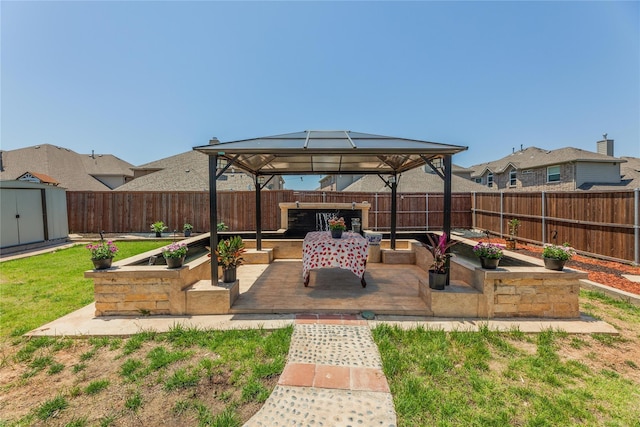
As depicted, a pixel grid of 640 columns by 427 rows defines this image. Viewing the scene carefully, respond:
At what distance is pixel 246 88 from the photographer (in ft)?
39.7

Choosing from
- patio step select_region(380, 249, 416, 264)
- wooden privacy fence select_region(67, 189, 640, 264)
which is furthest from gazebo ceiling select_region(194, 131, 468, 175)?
wooden privacy fence select_region(67, 189, 640, 264)

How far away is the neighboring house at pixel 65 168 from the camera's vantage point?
18531mm

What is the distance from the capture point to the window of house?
18.0m

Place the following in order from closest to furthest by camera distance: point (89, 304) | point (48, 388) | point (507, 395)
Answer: point (507, 395)
point (48, 388)
point (89, 304)

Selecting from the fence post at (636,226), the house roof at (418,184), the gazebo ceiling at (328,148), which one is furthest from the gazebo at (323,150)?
the house roof at (418,184)

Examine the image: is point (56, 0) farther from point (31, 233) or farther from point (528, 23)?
point (528, 23)

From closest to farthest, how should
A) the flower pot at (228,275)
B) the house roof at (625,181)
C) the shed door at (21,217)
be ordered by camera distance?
1. the flower pot at (228,275)
2. the shed door at (21,217)
3. the house roof at (625,181)

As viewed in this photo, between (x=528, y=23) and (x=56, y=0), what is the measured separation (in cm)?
1303

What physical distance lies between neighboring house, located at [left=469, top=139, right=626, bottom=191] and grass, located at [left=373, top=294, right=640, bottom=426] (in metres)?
19.0

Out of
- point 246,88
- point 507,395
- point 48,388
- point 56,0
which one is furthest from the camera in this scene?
point 246,88

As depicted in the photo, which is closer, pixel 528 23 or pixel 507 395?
pixel 507 395

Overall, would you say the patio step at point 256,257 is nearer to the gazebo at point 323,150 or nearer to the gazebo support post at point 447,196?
the gazebo at point 323,150

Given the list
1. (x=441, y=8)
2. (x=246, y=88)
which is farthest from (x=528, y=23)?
(x=246, y=88)

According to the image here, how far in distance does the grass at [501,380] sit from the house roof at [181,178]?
14.8 metres
